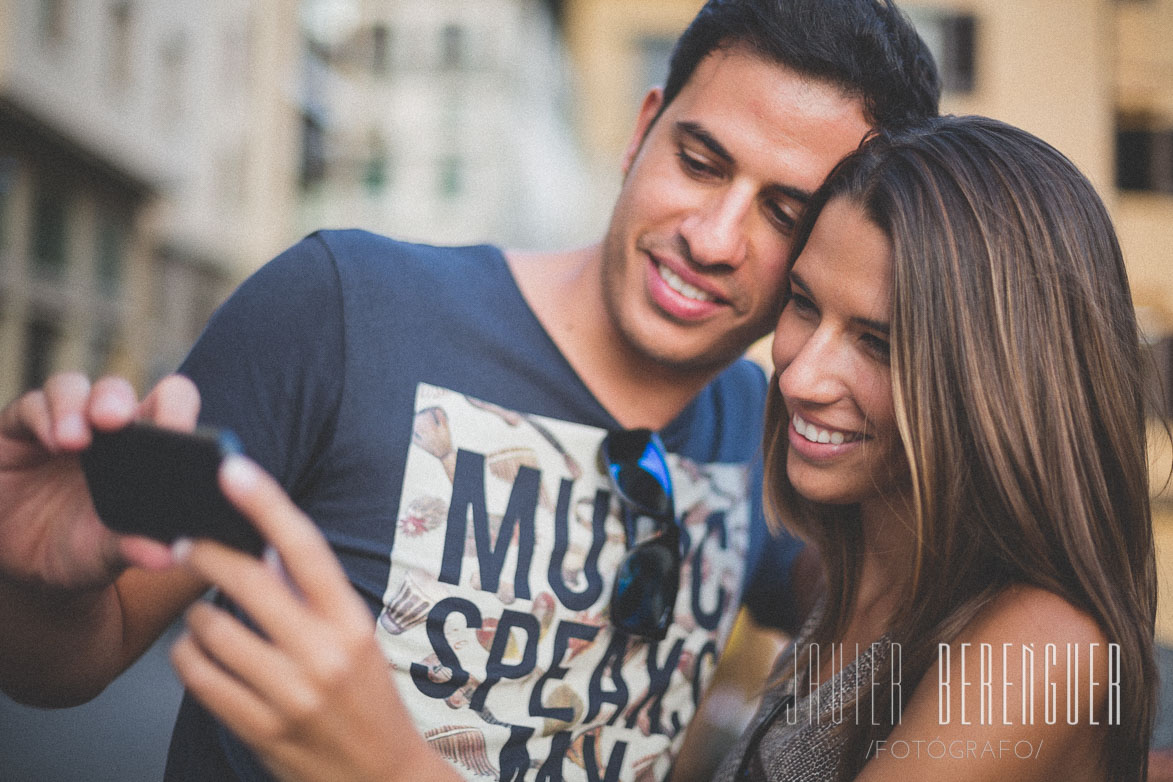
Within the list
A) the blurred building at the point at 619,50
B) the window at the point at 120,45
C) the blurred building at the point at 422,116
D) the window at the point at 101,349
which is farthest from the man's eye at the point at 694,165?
the blurred building at the point at 422,116

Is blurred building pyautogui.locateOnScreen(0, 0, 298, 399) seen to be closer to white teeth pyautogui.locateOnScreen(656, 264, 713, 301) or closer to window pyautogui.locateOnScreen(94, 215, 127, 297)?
window pyautogui.locateOnScreen(94, 215, 127, 297)

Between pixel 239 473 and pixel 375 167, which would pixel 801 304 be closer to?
pixel 239 473

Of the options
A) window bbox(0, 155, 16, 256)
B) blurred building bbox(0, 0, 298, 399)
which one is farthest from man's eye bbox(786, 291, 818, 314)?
window bbox(0, 155, 16, 256)

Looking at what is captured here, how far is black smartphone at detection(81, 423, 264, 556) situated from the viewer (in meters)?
0.92

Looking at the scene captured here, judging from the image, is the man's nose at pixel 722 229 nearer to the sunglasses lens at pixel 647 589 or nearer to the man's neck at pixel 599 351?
the man's neck at pixel 599 351

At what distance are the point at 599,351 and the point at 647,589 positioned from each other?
1.78 feet

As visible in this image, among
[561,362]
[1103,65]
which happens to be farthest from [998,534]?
[1103,65]

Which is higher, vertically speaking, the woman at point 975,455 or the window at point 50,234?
the woman at point 975,455

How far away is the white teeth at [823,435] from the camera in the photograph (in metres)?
1.75

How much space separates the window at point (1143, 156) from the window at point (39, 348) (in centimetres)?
→ 1624

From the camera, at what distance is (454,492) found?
179cm

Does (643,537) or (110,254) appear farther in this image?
(110,254)

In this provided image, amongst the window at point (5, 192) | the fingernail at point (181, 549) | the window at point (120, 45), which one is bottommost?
the window at point (5, 192)

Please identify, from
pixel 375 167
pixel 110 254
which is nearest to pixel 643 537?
pixel 110 254
